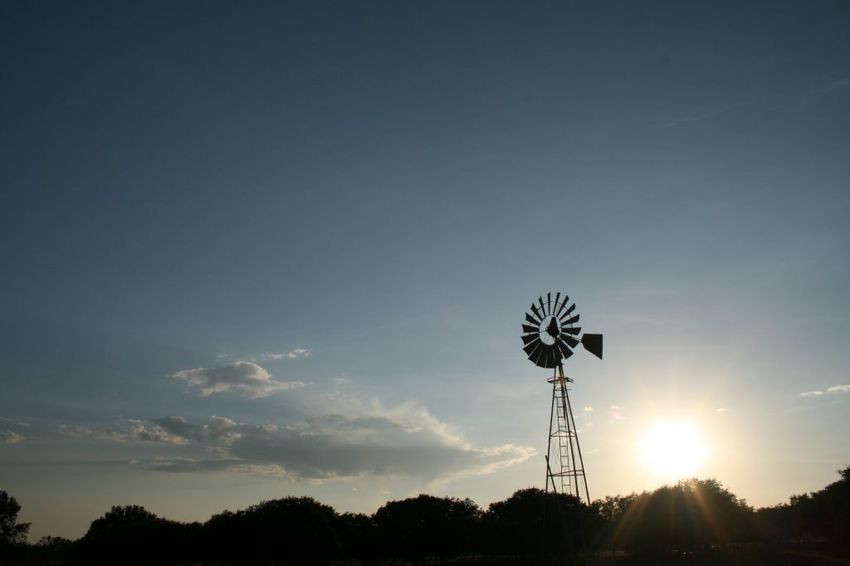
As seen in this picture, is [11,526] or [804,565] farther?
[11,526]

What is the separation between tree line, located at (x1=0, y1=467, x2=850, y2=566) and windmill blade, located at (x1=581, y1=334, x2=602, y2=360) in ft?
118

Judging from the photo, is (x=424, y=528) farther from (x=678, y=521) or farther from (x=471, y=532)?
(x=678, y=521)

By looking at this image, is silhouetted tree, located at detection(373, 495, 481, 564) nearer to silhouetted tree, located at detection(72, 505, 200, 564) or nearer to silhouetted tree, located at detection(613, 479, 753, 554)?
silhouetted tree, located at detection(613, 479, 753, 554)

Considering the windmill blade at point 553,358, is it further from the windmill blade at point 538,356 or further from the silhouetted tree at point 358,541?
the silhouetted tree at point 358,541

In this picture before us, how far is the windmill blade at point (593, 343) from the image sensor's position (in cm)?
4969

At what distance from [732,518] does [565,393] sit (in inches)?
2150

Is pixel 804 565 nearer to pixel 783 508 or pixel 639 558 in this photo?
pixel 639 558

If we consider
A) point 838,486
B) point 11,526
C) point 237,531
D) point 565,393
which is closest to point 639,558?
point 838,486

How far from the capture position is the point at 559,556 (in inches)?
3428

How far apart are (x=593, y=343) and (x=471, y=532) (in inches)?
2501

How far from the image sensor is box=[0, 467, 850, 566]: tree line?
82.0 m

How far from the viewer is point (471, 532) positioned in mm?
100875

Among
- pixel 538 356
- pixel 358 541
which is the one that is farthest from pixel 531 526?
pixel 538 356

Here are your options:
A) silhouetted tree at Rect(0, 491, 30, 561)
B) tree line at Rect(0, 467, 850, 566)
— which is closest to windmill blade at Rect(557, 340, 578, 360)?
tree line at Rect(0, 467, 850, 566)
